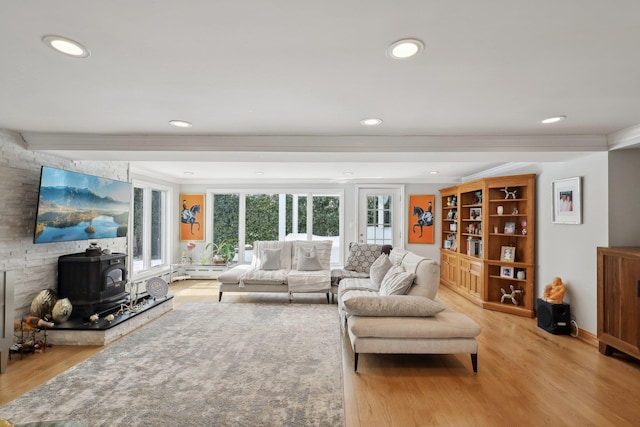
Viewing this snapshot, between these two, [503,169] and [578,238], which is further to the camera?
[503,169]

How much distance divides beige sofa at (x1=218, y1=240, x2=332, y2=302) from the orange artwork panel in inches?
87.7

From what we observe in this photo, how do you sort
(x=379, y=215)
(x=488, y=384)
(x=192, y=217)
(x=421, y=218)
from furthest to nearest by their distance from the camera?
(x=192, y=217)
(x=379, y=215)
(x=421, y=218)
(x=488, y=384)

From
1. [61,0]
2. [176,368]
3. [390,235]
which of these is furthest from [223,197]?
[61,0]

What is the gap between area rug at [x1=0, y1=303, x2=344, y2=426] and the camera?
215cm

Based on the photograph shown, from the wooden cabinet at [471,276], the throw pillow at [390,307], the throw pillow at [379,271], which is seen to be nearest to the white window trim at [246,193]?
the wooden cabinet at [471,276]

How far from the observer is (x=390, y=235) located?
7078mm

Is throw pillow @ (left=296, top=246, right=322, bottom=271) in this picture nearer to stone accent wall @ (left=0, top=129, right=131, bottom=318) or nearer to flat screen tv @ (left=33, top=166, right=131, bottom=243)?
flat screen tv @ (left=33, top=166, right=131, bottom=243)

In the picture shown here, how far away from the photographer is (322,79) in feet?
6.55

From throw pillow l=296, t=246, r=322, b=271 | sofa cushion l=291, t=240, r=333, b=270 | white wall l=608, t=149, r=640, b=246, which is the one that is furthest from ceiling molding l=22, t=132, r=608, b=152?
sofa cushion l=291, t=240, r=333, b=270

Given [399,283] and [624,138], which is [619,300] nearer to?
[624,138]

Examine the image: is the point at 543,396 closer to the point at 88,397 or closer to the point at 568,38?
the point at 568,38

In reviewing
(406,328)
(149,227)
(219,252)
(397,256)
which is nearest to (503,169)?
(397,256)

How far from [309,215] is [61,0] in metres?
6.08

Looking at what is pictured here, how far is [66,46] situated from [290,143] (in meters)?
1.97
